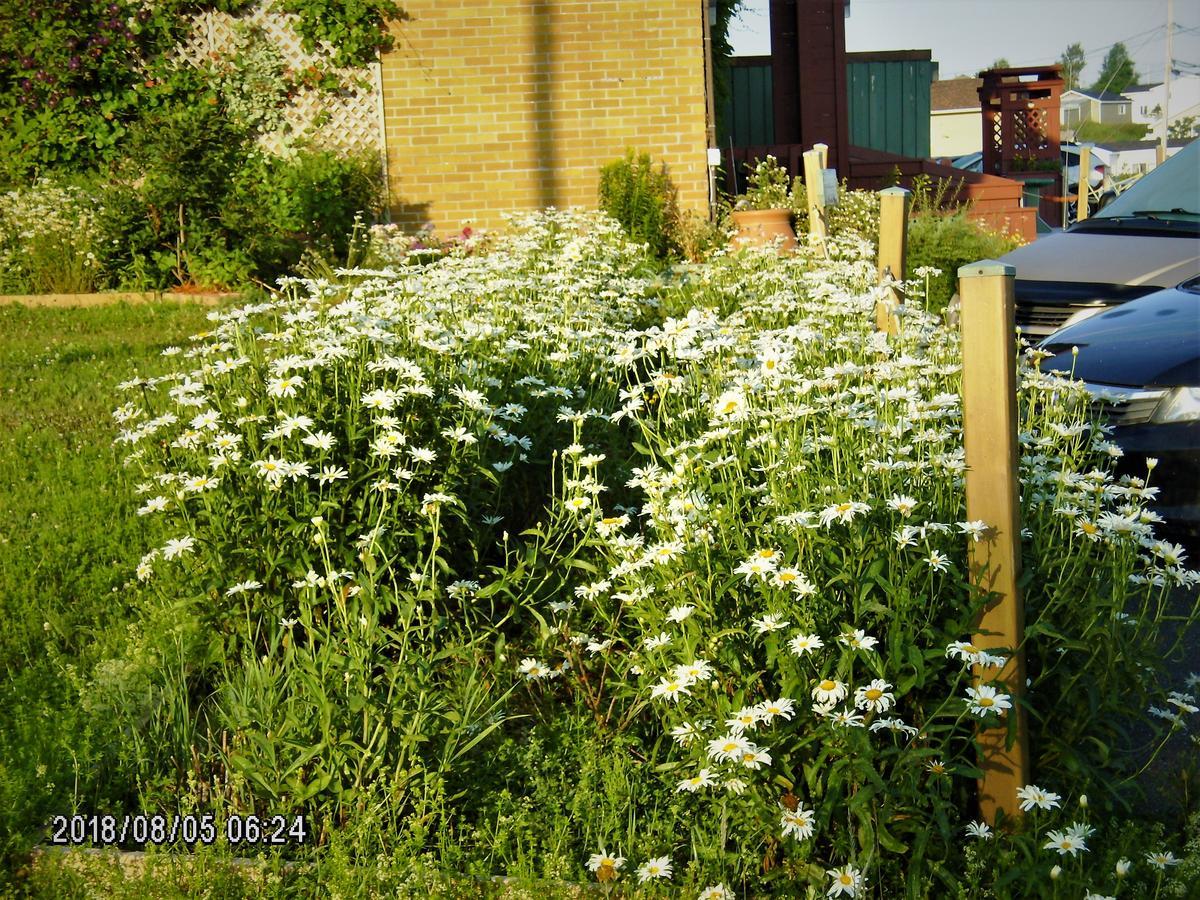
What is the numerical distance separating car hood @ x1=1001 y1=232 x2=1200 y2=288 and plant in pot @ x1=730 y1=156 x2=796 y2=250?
1971mm

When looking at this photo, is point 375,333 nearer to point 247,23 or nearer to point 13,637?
point 13,637

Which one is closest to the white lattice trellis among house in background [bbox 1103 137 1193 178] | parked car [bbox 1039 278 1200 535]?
parked car [bbox 1039 278 1200 535]

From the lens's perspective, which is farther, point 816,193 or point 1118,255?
point 816,193

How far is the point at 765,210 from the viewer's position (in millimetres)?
10586

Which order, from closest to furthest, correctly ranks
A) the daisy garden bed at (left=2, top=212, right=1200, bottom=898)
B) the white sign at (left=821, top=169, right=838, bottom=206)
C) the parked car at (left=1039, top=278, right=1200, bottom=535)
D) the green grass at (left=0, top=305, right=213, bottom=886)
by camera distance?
the daisy garden bed at (left=2, top=212, right=1200, bottom=898) → the green grass at (left=0, top=305, right=213, bottom=886) → the parked car at (left=1039, top=278, right=1200, bottom=535) → the white sign at (left=821, top=169, right=838, bottom=206)

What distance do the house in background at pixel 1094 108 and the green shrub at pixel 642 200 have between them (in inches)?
2386

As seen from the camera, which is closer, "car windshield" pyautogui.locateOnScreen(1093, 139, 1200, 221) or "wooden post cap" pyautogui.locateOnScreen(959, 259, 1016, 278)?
"wooden post cap" pyautogui.locateOnScreen(959, 259, 1016, 278)

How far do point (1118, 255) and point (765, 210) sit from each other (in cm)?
425

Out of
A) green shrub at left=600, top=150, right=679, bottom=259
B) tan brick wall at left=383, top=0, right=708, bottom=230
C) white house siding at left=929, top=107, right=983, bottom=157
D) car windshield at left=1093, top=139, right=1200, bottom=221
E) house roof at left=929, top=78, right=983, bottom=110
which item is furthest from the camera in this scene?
white house siding at left=929, top=107, right=983, bottom=157

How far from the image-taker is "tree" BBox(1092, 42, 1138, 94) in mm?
59366

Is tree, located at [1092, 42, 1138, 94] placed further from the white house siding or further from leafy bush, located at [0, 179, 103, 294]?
leafy bush, located at [0, 179, 103, 294]

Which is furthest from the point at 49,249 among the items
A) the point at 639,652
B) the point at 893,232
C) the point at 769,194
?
the point at 639,652

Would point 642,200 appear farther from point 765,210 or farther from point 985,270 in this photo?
point 985,270

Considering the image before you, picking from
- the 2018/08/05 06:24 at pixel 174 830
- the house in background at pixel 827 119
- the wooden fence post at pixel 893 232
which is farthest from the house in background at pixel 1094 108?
the 2018/08/05 06:24 at pixel 174 830
